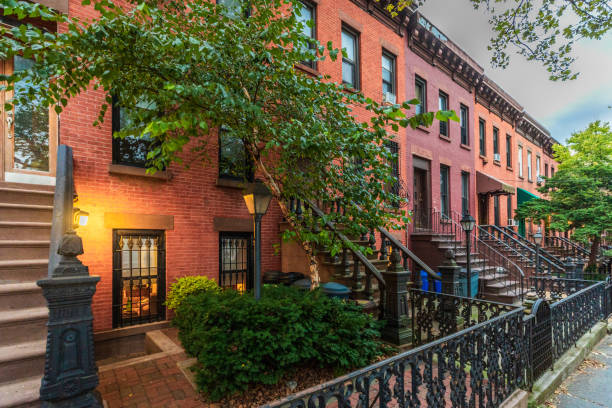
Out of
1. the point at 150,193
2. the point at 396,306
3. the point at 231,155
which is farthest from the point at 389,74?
the point at 150,193

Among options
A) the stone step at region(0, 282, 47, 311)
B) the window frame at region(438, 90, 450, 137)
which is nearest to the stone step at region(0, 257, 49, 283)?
the stone step at region(0, 282, 47, 311)

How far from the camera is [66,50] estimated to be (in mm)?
3324

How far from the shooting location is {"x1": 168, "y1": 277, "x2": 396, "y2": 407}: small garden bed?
3.46 metres

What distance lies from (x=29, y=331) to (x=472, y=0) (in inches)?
313

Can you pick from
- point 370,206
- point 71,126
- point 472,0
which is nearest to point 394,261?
point 370,206

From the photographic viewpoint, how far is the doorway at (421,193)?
12102mm

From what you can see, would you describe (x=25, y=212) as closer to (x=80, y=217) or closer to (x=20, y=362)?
(x=80, y=217)

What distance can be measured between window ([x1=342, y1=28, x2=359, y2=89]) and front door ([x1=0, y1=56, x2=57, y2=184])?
24.9 ft

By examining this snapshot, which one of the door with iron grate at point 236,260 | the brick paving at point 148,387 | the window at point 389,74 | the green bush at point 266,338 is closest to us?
the green bush at point 266,338

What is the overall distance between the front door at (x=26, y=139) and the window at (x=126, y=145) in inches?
38.2

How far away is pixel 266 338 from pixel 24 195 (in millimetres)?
4290

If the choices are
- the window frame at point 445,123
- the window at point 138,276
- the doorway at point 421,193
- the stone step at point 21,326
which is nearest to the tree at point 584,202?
the window frame at point 445,123

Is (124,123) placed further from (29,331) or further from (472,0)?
(472,0)

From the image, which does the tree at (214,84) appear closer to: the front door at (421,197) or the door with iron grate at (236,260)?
the door with iron grate at (236,260)
